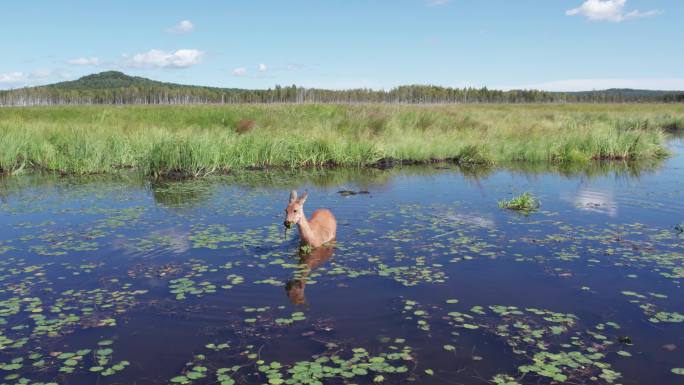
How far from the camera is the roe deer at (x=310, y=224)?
9.62 metres

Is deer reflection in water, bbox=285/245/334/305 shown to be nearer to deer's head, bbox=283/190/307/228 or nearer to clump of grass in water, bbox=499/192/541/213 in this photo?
deer's head, bbox=283/190/307/228

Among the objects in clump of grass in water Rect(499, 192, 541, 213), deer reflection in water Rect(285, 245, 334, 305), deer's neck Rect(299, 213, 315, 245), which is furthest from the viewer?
clump of grass in water Rect(499, 192, 541, 213)

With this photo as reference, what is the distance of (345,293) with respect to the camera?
26.7 ft

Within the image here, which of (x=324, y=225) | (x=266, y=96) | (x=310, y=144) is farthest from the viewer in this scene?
(x=266, y=96)

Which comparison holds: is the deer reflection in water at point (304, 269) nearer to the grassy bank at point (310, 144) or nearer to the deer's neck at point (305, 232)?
the deer's neck at point (305, 232)

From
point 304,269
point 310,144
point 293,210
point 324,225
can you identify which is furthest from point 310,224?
point 310,144

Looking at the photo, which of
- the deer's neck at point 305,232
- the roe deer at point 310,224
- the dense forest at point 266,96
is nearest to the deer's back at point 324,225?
the roe deer at point 310,224

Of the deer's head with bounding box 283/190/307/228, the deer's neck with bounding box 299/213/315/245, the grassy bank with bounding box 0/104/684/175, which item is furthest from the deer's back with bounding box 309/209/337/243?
the grassy bank with bounding box 0/104/684/175

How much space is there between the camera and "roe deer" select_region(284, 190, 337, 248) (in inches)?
379

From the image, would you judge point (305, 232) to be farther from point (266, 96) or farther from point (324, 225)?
point (266, 96)

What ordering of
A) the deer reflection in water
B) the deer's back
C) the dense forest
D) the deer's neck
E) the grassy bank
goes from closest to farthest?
the deer reflection in water, the deer's neck, the deer's back, the grassy bank, the dense forest

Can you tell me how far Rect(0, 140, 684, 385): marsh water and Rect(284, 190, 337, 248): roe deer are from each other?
302 mm

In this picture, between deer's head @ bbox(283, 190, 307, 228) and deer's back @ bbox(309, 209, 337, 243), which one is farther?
deer's back @ bbox(309, 209, 337, 243)

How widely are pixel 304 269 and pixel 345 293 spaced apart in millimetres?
1312
